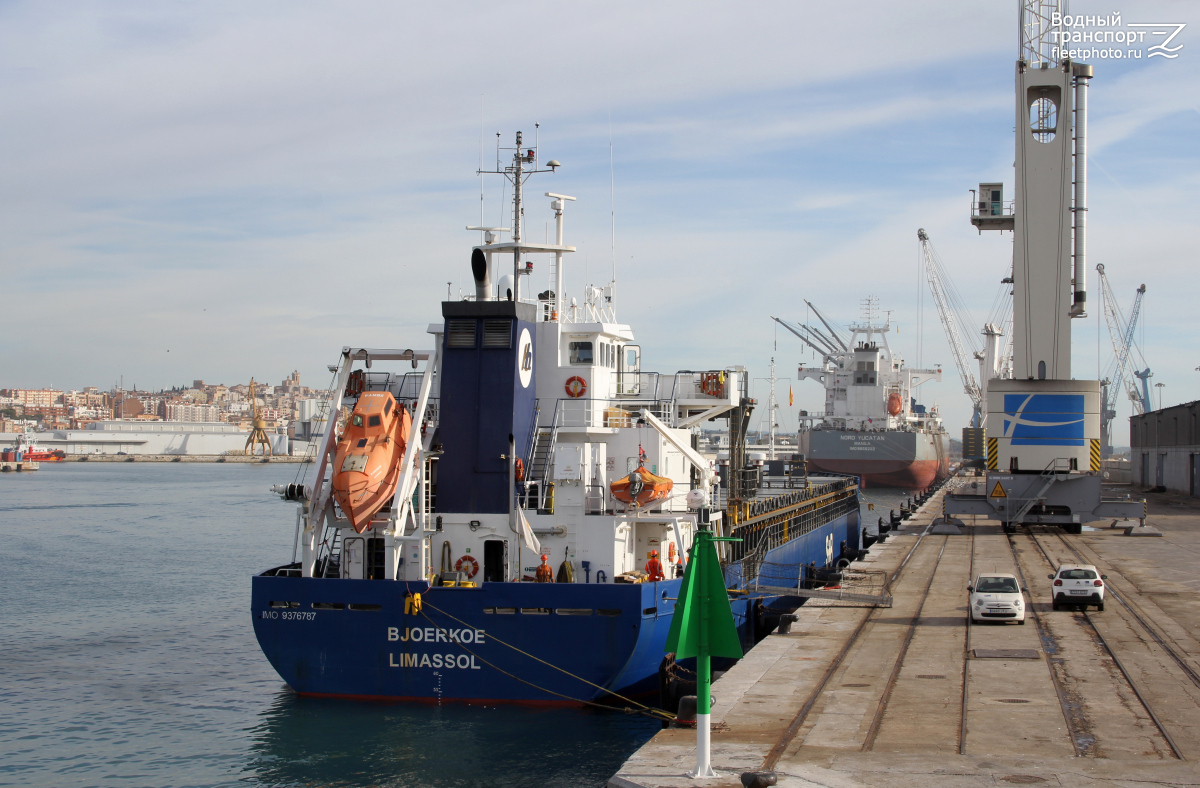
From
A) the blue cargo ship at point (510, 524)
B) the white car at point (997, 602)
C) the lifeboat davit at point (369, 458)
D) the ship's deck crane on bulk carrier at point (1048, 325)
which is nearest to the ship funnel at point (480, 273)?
the blue cargo ship at point (510, 524)

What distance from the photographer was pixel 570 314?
2598cm

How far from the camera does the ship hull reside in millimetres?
103500

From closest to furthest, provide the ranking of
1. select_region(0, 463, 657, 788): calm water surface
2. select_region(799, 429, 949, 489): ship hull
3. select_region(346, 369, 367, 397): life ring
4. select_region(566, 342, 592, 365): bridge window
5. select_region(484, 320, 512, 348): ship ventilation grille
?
select_region(0, 463, 657, 788): calm water surface < select_region(484, 320, 512, 348): ship ventilation grille < select_region(346, 369, 367, 397): life ring < select_region(566, 342, 592, 365): bridge window < select_region(799, 429, 949, 489): ship hull

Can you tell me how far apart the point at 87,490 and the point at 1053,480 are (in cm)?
9822

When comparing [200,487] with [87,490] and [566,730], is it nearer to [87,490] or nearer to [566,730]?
[87,490]

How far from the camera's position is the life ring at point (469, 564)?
71.5 ft

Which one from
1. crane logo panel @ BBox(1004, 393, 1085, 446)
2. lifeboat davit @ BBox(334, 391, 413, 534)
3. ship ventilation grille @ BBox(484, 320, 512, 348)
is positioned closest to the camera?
lifeboat davit @ BBox(334, 391, 413, 534)

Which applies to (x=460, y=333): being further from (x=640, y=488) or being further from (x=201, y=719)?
(x=201, y=719)

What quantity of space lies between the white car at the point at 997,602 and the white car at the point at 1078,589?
2.20m

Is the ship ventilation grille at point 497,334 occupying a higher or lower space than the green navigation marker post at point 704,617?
higher

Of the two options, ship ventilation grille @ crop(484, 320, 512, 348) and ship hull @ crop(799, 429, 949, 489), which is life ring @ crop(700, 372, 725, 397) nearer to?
ship ventilation grille @ crop(484, 320, 512, 348)

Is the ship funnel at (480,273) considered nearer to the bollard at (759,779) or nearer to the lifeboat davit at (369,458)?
the lifeboat davit at (369,458)

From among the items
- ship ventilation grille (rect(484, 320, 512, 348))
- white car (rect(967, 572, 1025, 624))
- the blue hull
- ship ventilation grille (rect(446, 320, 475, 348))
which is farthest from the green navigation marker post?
white car (rect(967, 572, 1025, 624))

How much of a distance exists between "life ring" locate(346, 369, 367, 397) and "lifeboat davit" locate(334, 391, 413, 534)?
2.34 m
